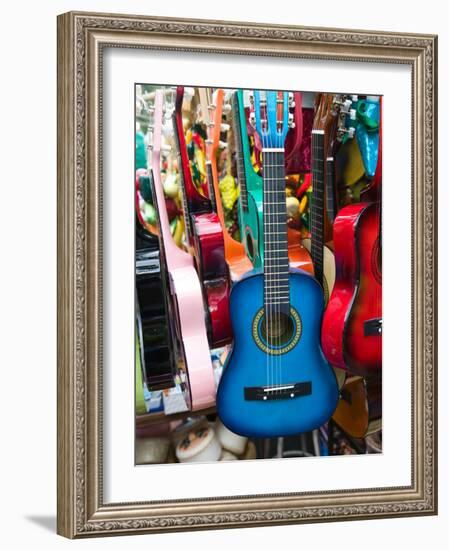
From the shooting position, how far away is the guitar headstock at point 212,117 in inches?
89.7

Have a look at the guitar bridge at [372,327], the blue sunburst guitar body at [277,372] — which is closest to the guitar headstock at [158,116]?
the blue sunburst guitar body at [277,372]

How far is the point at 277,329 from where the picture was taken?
7.71 feet

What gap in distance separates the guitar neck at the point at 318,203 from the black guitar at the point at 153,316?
0.35m

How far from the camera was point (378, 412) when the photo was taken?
2439 millimetres

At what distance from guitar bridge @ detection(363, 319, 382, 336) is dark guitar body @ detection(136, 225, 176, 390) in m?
0.44

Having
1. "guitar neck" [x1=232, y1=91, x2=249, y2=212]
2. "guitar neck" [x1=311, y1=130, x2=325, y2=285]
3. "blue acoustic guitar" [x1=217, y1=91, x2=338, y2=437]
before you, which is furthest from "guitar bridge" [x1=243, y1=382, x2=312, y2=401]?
"guitar neck" [x1=232, y1=91, x2=249, y2=212]

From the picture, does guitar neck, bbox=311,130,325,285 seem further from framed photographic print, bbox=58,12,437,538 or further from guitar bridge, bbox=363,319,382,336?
guitar bridge, bbox=363,319,382,336

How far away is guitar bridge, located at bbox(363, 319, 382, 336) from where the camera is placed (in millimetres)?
2428

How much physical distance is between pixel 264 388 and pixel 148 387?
0.83 ft

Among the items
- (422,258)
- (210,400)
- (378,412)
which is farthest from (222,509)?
(422,258)

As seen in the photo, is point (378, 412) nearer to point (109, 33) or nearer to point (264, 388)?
point (264, 388)

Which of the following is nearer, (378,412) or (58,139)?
(58,139)

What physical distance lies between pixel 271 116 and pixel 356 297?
437 millimetres

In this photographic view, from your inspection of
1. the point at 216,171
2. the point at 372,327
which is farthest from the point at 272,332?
the point at 216,171
